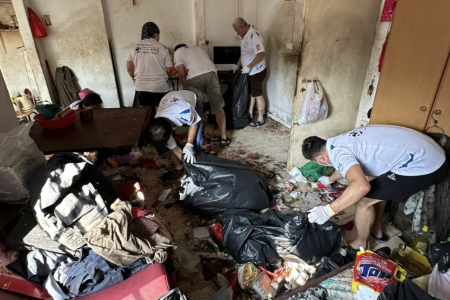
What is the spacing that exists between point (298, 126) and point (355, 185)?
130 cm

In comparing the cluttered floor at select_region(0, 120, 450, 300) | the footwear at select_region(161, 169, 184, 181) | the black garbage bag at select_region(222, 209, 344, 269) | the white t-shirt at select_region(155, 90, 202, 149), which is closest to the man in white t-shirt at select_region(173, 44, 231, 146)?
the footwear at select_region(161, 169, 184, 181)

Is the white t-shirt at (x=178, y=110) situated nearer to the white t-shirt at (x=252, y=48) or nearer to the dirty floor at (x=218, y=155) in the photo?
the dirty floor at (x=218, y=155)

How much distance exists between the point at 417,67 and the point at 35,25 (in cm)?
448

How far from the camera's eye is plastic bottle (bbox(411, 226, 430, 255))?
74.4 inches

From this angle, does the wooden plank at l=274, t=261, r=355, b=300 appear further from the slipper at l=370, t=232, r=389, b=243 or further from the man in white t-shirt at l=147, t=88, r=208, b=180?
the man in white t-shirt at l=147, t=88, r=208, b=180

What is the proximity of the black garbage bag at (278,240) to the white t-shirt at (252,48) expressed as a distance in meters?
2.59

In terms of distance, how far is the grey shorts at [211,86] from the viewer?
351 cm

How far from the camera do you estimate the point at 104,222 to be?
131 cm

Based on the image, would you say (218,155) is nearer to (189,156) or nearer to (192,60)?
(189,156)

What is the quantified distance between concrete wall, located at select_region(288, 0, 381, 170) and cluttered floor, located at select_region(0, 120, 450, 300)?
0.46m

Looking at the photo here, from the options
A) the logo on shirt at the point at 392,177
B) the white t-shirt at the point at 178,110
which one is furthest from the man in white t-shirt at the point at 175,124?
the logo on shirt at the point at 392,177

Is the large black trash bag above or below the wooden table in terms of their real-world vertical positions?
below

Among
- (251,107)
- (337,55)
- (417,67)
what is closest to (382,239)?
(417,67)

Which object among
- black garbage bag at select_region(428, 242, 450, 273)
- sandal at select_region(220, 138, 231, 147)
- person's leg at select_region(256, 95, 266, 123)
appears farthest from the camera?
person's leg at select_region(256, 95, 266, 123)
